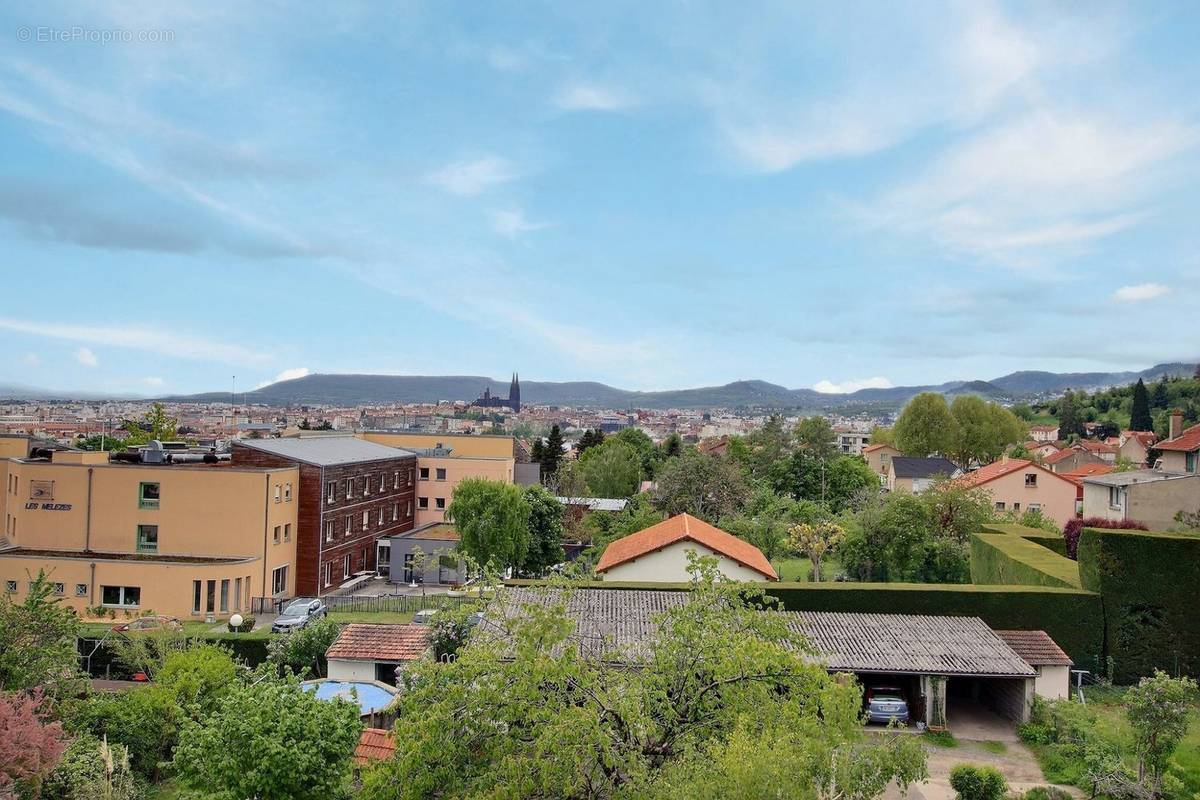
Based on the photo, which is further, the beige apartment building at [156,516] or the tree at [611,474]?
the tree at [611,474]

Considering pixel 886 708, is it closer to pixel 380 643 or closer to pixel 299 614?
pixel 380 643

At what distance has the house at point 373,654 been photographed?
70.9 feet

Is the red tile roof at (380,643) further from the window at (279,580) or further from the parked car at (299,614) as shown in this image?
the window at (279,580)

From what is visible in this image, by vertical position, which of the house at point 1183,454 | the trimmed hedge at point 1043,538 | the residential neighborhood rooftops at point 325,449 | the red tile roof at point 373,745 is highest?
the house at point 1183,454

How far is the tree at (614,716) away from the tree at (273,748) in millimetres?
2403

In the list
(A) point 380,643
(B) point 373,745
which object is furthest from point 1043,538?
(B) point 373,745

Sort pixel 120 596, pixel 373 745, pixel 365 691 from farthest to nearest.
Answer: pixel 120 596 < pixel 365 691 < pixel 373 745

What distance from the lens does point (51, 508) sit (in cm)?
3541

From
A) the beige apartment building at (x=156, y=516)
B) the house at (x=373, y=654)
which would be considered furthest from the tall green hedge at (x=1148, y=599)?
the beige apartment building at (x=156, y=516)

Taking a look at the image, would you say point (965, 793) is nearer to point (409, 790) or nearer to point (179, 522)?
point (409, 790)

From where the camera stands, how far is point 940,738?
20031mm

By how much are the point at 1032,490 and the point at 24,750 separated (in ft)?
195

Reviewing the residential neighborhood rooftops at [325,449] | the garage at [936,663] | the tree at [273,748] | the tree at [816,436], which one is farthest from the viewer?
the tree at [816,436]

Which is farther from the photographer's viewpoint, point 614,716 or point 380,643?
point 380,643
